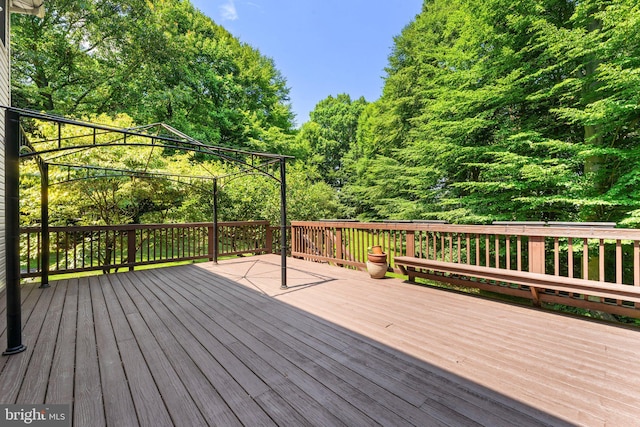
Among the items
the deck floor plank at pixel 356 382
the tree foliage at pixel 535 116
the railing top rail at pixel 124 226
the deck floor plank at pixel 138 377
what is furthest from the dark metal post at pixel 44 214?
the tree foliage at pixel 535 116

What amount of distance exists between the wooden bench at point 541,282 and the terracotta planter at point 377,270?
19.7 inches

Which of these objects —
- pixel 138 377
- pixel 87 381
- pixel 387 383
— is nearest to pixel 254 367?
pixel 138 377

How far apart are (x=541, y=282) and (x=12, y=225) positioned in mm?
4680

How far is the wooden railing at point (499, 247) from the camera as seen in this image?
250 cm

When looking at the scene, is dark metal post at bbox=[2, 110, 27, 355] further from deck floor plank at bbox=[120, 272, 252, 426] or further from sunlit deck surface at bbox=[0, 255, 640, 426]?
deck floor plank at bbox=[120, 272, 252, 426]

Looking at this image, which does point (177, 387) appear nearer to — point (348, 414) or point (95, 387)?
point (95, 387)

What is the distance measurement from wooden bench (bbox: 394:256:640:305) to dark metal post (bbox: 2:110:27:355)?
158 inches

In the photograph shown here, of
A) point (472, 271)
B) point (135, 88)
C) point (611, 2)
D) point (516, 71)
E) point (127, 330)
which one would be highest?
point (135, 88)

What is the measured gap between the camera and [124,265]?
508 cm

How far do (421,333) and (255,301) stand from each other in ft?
6.45

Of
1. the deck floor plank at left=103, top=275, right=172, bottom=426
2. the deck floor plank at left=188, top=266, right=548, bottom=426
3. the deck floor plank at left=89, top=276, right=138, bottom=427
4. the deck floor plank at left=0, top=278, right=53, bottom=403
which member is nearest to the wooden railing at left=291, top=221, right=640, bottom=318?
the deck floor plank at left=188, top=266, right=548, bottom=426

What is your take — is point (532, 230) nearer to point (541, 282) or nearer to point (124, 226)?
point (541, 282)

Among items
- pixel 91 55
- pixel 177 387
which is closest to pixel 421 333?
pixel 177 387

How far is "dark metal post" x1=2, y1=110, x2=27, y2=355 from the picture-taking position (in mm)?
1992
